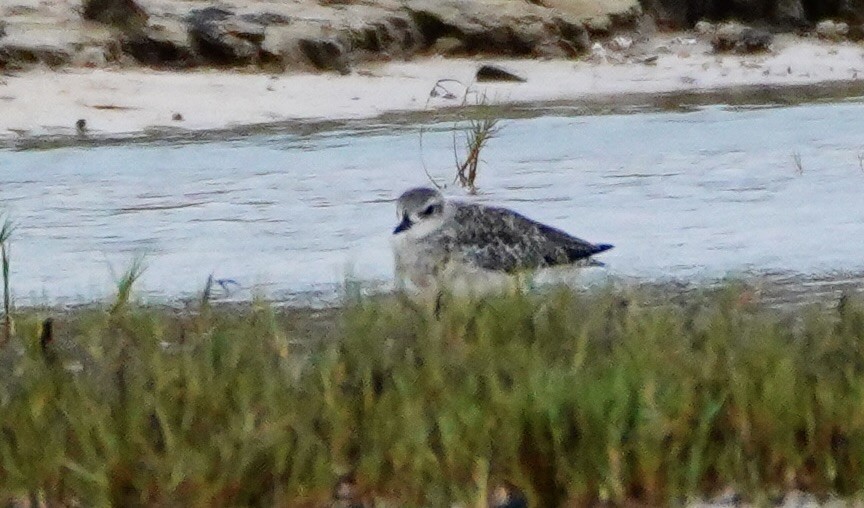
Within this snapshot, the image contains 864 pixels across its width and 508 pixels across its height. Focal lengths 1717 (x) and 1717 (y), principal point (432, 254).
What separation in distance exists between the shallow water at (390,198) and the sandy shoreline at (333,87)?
3.27ft

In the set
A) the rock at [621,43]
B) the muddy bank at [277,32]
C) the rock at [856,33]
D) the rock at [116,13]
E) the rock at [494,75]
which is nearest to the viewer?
the muddy bank at [277,32]

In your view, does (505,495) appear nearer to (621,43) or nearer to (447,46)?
(447,46)

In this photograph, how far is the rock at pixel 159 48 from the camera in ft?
46.3

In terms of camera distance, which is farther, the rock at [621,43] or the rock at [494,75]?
the rock at [621,43]

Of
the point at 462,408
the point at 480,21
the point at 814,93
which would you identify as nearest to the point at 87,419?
the point at 462,408

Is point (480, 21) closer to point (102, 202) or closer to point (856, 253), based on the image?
point (102, 202)

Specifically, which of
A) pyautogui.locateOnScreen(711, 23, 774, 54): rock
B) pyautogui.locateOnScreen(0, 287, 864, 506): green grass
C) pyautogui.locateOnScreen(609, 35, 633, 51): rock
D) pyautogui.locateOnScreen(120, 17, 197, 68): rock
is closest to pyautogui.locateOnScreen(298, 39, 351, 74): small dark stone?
pyautogui.locateOnScreen(120, 17, 197, 68): rock

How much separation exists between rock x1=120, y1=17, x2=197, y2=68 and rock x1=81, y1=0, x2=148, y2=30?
21cm

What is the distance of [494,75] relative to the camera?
14.5 m

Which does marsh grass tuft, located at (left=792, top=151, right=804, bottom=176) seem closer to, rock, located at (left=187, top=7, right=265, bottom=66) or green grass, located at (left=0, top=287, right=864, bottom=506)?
green grass, located at (left=0, top=287, right=864, bottom=506)

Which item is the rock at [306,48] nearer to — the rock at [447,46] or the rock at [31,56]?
the rock at [447,46]

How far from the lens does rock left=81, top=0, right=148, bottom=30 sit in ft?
47.7

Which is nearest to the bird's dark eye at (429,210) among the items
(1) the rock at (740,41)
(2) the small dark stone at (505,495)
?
(2) the small dark stone at (505,495)

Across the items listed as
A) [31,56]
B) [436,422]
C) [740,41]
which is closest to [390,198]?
[436,422]
